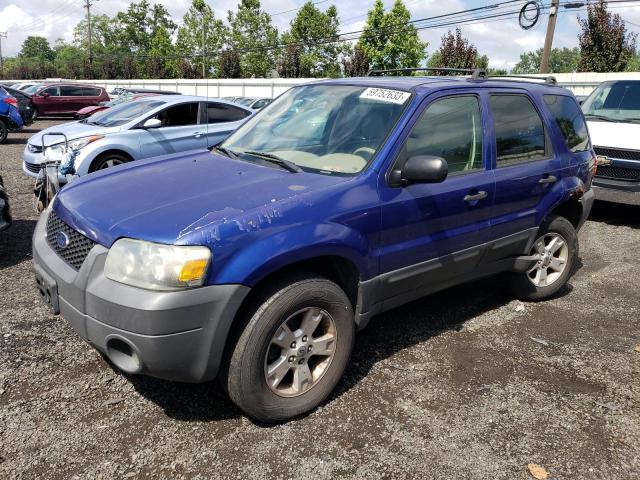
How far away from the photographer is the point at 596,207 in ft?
29.5

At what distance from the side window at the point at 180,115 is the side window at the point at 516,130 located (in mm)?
6134

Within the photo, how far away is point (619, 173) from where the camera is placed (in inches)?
295

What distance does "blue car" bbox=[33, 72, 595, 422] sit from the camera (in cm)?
254

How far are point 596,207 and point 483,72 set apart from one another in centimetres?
582

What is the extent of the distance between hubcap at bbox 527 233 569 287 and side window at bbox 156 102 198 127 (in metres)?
6.27

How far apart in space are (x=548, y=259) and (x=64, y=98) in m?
25.5

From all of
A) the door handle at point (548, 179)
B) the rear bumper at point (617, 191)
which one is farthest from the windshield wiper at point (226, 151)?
the rear bumper at point (617, 191)

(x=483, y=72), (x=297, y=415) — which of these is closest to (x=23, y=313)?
(x=297, y=415)

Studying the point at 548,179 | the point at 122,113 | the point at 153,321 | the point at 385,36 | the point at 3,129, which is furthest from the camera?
the point at 385,36

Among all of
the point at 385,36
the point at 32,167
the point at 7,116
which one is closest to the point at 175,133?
the point at 32,167

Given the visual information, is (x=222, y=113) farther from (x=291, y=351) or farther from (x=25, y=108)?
(x=25, y=108)

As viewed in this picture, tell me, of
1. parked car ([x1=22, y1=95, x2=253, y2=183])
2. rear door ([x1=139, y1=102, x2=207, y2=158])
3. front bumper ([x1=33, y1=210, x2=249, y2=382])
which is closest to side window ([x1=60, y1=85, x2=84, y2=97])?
parked car ([x1=22, y1=95, x2=253, y2=183])

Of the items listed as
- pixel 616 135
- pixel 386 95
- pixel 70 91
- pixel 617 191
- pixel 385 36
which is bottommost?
pixel 617 191

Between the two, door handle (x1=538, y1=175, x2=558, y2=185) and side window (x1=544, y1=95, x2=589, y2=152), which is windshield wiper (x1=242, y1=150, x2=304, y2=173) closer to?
door handle (x1=538, y1=175, x2=558, y2=185)
